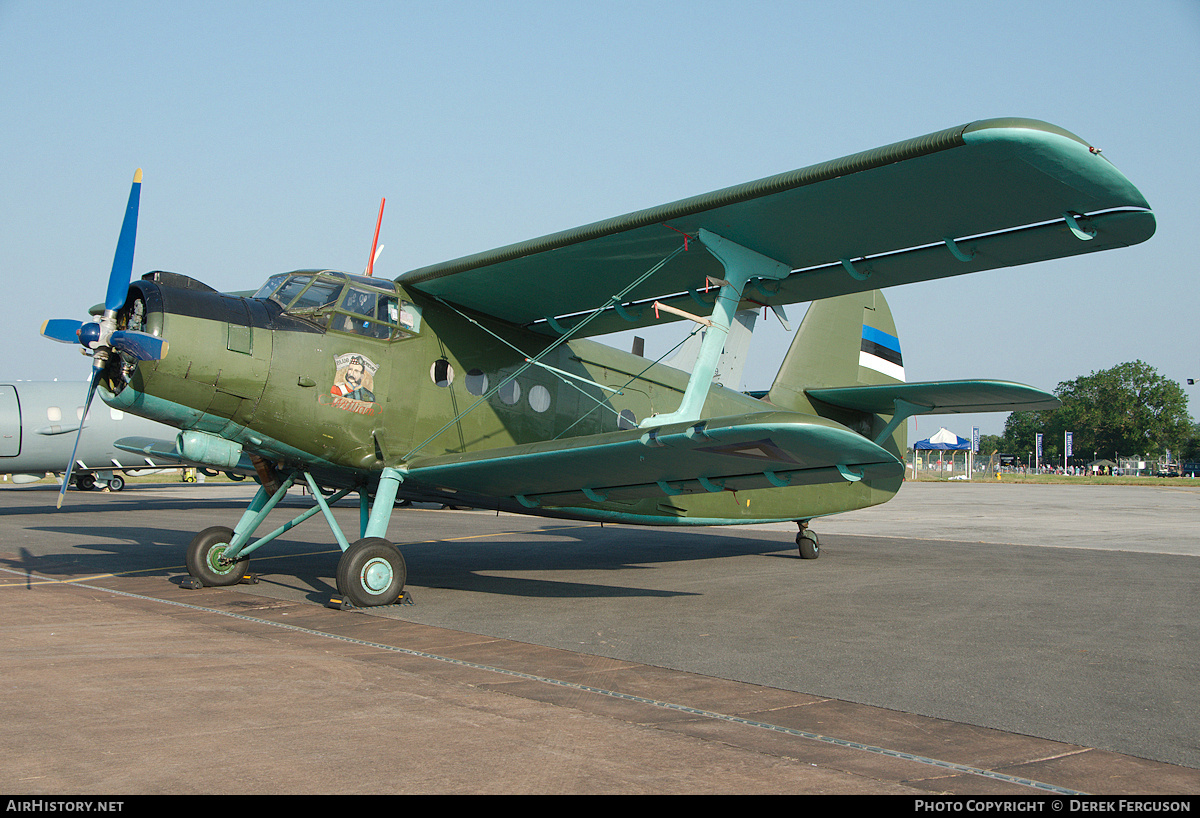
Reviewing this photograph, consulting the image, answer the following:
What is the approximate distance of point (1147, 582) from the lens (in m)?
9.96

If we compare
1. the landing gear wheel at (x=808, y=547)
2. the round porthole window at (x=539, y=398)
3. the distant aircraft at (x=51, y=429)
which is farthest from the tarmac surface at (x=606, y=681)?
the distant aircraft at (x=51, y=429)

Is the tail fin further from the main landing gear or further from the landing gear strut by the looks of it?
the main landing gear

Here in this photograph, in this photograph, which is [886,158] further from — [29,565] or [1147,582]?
[29,565]

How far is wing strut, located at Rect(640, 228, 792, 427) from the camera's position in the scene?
721 cm

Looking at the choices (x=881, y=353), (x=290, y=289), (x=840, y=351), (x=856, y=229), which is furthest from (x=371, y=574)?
(x=881, y=353)

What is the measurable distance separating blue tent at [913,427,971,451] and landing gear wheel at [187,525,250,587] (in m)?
83.2

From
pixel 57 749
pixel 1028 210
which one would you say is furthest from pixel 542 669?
pixel 1028 210

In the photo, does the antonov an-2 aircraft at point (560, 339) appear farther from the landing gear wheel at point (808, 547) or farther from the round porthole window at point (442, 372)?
the landing gear wheel at point (808, 547)

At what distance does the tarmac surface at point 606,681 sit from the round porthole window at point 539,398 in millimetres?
2130

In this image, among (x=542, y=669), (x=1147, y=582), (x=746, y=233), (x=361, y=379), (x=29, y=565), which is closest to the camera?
(x=542, y=669)

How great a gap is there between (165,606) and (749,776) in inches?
251

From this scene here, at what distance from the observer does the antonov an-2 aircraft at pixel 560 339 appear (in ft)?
20.5

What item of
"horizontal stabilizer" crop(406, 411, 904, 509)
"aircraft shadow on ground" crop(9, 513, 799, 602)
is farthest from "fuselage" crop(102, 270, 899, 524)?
"aircraft shadow on ground" crop(9, 513, 799, 602)

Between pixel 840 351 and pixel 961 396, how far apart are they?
A: 147 inches
